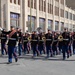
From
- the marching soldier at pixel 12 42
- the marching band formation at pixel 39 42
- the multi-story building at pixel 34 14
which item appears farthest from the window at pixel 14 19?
the marching soldier at pixel 12 42

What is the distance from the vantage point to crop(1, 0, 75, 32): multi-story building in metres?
42.0

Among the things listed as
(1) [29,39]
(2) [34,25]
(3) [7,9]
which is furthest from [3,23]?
(1) [29,39]

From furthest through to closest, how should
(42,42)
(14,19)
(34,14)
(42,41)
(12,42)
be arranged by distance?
(34,14) → (14,19) → (42,42) → (42,41) → (12,42)

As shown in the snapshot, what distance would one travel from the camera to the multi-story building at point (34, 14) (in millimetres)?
41969

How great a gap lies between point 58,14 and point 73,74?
196ft

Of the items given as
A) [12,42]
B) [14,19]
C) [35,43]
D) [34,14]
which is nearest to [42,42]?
[35,43]

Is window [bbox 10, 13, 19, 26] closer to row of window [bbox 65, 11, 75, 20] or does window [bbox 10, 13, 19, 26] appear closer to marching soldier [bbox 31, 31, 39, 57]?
marching soldier [bbox 31, 31, 39, 57]

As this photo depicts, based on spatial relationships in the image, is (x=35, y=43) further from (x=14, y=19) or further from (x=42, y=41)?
(x=14, y=19)

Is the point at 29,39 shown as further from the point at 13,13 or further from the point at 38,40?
the point at 13,13

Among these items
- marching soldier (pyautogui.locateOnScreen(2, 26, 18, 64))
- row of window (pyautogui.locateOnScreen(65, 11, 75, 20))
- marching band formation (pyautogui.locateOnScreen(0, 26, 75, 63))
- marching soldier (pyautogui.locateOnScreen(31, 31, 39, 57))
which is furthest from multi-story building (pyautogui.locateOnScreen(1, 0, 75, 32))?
marching soldier (pyautogui.locateOnScreen(2, 26, 18, 64))

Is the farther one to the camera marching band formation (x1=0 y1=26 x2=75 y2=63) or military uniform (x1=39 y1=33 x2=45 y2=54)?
military uniform (x1=39 y1=33 x2=45 y2=54)

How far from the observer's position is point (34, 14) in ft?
172

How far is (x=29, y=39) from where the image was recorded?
1969 centimetres

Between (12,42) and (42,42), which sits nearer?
(12,42)
